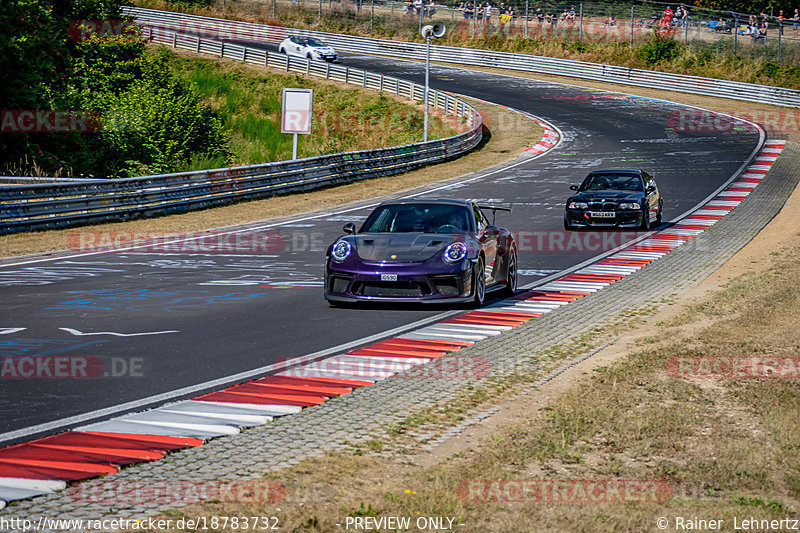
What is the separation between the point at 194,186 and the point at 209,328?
55.0ft

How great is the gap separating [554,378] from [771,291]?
681cm

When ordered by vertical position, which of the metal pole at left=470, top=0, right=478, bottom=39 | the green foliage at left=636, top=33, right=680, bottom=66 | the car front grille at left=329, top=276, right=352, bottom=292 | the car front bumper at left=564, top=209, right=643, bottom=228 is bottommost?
the car front bumper at left=564, top=209, right=643, bottom=228

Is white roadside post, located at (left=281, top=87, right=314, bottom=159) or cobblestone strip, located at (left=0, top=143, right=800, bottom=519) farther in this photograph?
white roadside post, located at (left=281, top=87, right=314, bottom=159)

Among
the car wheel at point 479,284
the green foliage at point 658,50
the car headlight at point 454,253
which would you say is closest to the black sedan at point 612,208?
the car wheel at point 479,284

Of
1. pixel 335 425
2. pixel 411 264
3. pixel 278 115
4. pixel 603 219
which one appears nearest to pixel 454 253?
pixel 411 264

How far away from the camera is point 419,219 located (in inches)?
574

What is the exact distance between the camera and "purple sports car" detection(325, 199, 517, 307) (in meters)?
13.2

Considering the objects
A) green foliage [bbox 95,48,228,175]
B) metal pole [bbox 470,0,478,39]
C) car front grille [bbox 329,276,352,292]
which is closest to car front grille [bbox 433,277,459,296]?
car front grille [bbox 329,276,352,292]

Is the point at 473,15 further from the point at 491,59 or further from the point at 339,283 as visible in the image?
the point at 339,283

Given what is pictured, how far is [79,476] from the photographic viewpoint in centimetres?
607

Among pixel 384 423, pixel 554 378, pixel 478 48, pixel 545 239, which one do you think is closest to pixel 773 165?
pixel 545 239

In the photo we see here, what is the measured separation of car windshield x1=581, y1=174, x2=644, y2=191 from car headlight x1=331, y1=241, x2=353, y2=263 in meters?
13.3

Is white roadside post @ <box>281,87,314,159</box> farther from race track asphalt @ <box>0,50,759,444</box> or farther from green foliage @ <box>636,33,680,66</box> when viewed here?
green foliage @ <box>636,33,680,66</box>

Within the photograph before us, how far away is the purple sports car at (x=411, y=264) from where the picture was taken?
13.2 meters
